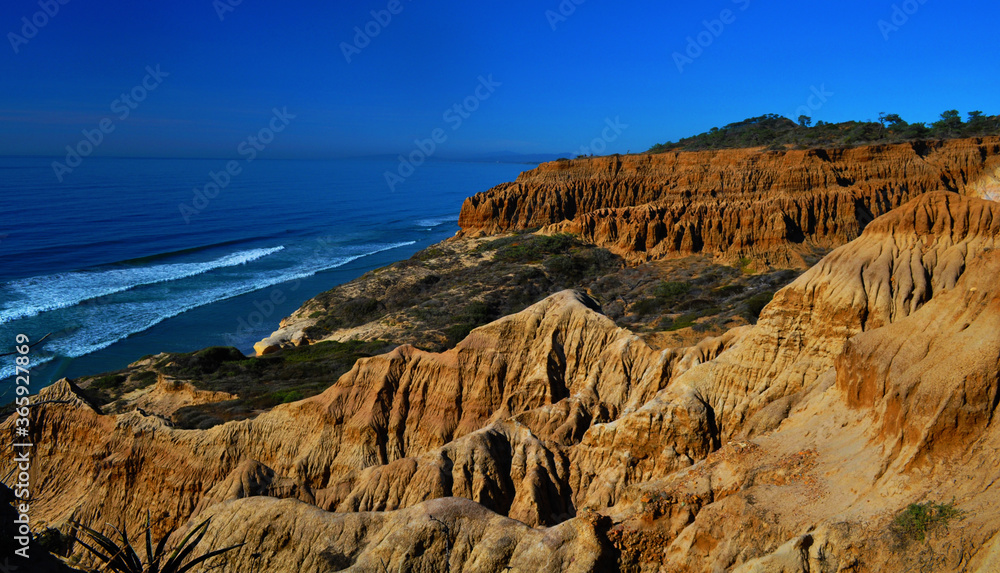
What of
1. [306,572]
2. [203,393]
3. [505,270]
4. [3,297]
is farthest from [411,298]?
[306,572]

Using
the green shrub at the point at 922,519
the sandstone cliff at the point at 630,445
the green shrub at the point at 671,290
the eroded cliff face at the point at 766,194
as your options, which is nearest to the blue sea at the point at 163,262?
the sandstone cliff at the point at 630,445

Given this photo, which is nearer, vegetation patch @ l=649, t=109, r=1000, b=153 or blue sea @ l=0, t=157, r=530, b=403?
blue sea @ l=0, t=157, r=530, b=403

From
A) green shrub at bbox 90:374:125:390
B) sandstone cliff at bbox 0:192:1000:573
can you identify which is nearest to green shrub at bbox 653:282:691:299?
sandstone cliff at bbox 0:192:1000:573

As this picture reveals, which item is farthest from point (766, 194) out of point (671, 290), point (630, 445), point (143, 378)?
point (143, 378)

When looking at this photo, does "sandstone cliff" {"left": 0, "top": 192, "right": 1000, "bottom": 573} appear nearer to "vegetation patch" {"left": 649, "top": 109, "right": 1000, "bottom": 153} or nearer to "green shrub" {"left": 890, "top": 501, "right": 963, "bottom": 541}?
"green shrub" {"left": 890, "top": 501, "right": 963, "bottom": 541}

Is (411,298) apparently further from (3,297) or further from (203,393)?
(3,297)

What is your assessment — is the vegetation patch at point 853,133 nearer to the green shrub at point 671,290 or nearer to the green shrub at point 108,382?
the green shrub at point 671,290
